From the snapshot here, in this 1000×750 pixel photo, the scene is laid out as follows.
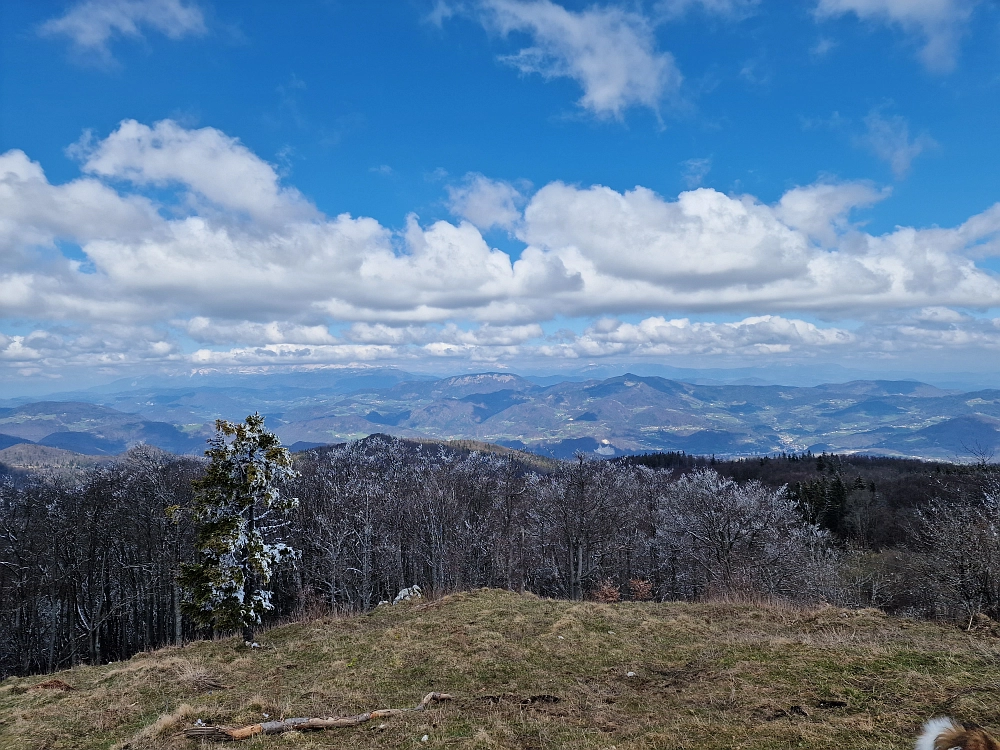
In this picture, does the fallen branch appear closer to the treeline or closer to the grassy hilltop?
the grassy hilltop

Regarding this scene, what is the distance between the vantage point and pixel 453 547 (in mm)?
58250

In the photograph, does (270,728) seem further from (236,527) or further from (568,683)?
(236,527)

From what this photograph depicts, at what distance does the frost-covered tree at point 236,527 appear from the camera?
20297 mm

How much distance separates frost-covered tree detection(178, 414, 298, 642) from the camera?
2030 centimetres

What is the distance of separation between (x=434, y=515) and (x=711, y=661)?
4604 centimetres

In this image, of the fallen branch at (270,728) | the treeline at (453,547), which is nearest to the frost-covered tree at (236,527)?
the treeline at (453,547)

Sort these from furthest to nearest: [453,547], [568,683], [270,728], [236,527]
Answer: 1. [453,547]
2. [236,527]
3. [568,683]
4. [270,728]

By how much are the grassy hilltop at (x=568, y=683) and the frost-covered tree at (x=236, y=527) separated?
8.21 feet

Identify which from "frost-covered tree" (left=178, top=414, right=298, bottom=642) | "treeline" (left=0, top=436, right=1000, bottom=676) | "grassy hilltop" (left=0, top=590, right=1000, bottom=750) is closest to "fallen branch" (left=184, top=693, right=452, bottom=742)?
"grassy hilltop" (left=0, top=590, right=1000, bottom=750)

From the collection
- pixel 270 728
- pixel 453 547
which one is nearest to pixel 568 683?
pixel 270 728

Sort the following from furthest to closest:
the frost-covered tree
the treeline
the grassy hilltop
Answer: the treeline < the frost-covered tree < the grassy hilltop

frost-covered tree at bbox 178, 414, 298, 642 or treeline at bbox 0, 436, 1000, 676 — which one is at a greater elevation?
frost-covered tree at bbox 178, 414, 298, 642

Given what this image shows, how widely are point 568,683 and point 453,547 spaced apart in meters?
49.7

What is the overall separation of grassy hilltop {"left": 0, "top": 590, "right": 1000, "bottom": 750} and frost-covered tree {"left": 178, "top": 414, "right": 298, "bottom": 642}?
2.50 metres
